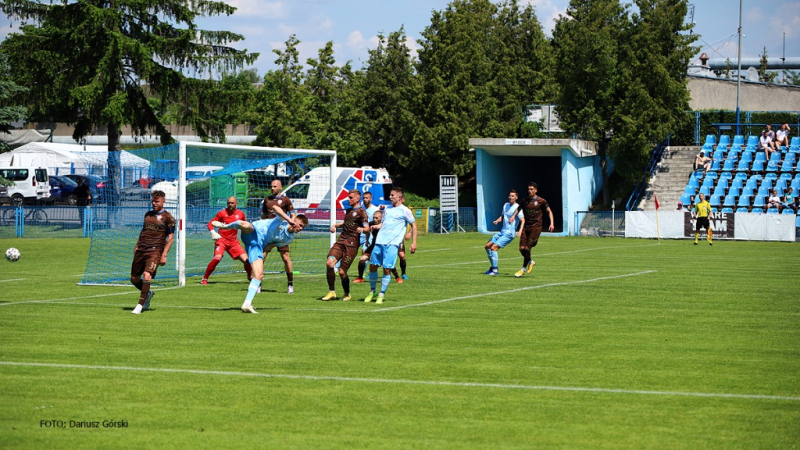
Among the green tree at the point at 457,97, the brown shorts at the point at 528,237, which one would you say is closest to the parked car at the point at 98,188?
the brown shorts at the point at 528,237

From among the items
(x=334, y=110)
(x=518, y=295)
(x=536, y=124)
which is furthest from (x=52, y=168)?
(x=518, y=295)

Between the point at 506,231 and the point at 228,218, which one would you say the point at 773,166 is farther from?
the point at 228,218

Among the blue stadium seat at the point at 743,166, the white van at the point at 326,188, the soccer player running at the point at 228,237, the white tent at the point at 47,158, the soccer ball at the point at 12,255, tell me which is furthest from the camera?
the white tent at the point at 47,158

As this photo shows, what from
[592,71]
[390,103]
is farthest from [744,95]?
[390,103]

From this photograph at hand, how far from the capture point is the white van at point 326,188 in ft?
117

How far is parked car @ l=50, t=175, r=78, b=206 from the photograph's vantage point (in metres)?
53.4

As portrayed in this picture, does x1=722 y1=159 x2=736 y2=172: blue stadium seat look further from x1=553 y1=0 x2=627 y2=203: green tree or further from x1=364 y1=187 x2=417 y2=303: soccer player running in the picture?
x1=364 y1=187 x2=417 y2=303: soccer player running

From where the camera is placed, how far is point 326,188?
3803cm

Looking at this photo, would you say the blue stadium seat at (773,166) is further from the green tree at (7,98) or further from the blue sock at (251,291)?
the blue sock at (251,291)

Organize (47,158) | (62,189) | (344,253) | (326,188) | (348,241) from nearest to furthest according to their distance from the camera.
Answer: (344,253) < (348,241) < (326,188) < (62,189) < (47,158)

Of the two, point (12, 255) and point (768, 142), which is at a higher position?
point (768, 142)

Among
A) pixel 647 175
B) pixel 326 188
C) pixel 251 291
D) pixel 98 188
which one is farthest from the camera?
pixel 647 175

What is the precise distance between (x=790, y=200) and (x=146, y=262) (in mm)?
35376

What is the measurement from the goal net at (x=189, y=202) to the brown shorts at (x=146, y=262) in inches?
164
